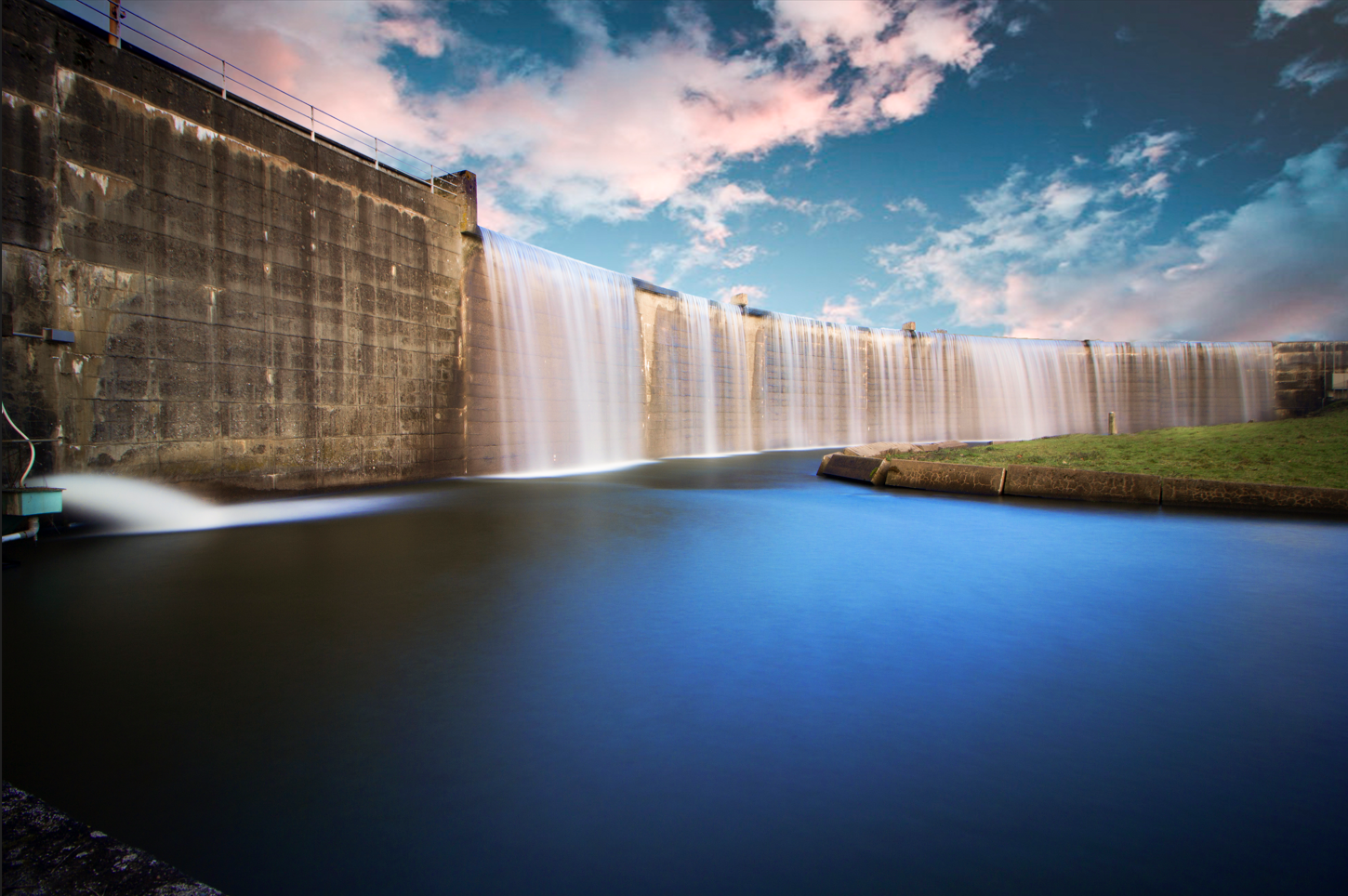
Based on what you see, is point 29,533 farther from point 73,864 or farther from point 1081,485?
point 1081,485

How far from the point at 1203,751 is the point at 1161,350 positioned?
43.0m

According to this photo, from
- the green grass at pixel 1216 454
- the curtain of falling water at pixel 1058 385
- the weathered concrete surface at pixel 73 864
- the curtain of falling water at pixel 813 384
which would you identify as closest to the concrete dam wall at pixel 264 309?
the curtain of falling water at pixel 813 384

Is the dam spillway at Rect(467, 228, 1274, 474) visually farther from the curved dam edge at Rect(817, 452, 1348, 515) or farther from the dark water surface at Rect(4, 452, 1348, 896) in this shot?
the dark water surface at Rect(4, 452, 1348, 896)

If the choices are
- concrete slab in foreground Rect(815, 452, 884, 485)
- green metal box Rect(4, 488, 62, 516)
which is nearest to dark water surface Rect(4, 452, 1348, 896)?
green metal box Rect(4, 488, 62, 516)

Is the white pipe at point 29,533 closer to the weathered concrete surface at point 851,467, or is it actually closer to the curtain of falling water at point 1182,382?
the weathered concrete surface at point 851,467

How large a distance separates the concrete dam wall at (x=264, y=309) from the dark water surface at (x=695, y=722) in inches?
141

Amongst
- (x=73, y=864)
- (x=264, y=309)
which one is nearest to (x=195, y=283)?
(x=264, y=309)

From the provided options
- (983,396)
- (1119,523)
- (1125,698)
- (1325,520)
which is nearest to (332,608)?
(1125,698)

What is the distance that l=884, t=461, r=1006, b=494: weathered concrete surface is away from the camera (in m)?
10.9

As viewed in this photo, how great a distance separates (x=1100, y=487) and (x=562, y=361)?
497 inches

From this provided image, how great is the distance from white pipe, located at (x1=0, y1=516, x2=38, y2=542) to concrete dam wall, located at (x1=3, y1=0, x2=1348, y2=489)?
31.2 inches

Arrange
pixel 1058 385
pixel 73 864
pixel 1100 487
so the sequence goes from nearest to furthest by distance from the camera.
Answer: pixel 73 864
pixel 1100 487
pixel 1058 385

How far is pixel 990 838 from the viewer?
192cm

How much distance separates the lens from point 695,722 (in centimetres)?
272
